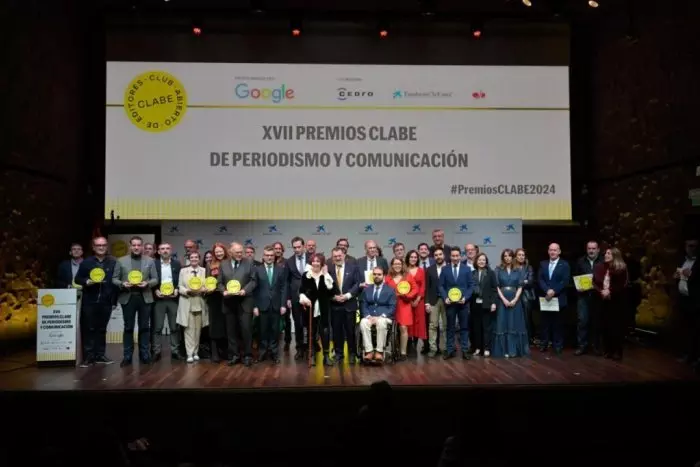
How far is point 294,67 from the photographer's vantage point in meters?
9.22

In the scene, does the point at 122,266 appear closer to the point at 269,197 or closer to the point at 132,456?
the point at 269,197

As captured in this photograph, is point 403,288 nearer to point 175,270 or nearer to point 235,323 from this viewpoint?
point 235,323

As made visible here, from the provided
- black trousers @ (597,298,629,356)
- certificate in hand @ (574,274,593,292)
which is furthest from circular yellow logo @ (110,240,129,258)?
black trousers @ (597,298,629,356)

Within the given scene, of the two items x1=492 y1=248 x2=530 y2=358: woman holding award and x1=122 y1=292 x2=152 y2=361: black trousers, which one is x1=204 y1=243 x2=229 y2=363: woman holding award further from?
x1=492 y1=248 x2=530 y2=358: woman holding award

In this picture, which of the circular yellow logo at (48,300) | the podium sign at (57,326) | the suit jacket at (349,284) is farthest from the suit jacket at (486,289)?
the circular yellow logo at (48,300)

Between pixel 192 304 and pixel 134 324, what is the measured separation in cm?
69

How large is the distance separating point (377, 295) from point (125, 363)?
302 cm

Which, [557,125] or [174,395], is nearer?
[174,395]

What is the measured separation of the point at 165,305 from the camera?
7000 mm

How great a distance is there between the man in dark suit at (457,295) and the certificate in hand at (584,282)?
1405 millimetres

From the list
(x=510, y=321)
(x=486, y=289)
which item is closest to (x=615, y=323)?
(x=510, y=321)

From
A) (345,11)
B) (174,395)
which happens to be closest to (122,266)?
(174,395)

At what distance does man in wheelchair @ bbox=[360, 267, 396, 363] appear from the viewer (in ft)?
22.0

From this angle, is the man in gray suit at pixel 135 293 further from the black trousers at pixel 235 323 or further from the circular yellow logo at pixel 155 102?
the circular yellow logo at pixel 155 102
